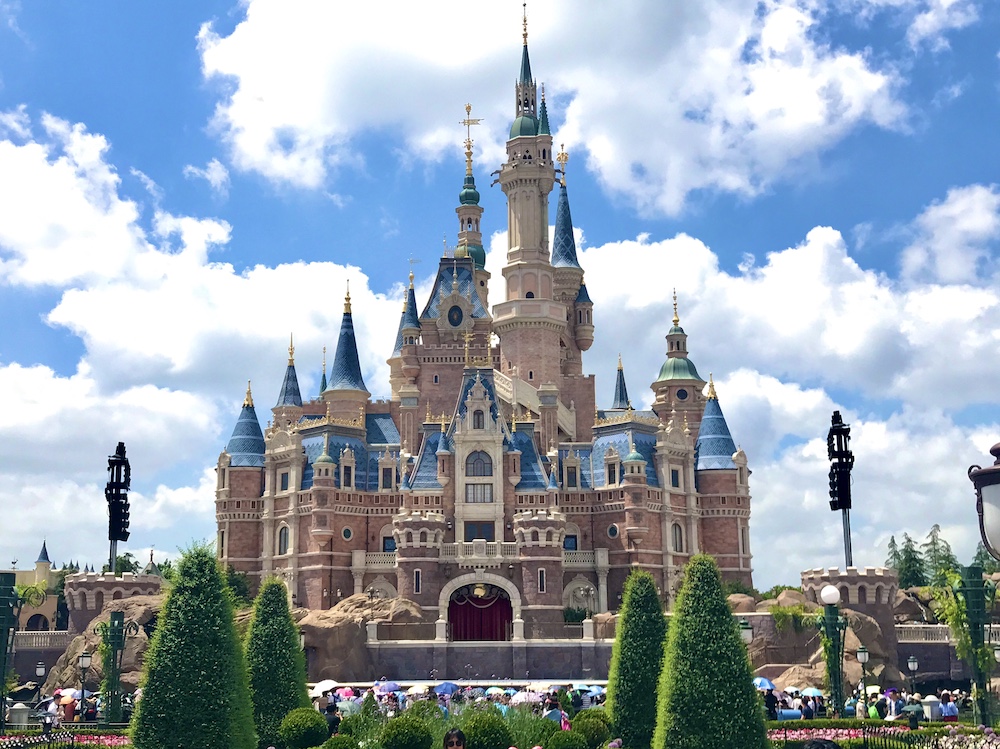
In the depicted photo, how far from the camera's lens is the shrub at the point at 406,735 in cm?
2859

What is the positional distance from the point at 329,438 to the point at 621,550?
802 inches

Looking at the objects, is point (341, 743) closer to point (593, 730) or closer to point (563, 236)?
point (593, 730)

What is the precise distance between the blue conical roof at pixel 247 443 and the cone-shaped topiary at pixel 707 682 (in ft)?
195

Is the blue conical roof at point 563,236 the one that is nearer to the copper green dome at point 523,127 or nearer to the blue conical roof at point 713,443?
the copper green dome at point 523,127

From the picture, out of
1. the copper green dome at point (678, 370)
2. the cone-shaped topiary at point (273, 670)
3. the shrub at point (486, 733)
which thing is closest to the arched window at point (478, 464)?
the copper green dome at point (678, 370)

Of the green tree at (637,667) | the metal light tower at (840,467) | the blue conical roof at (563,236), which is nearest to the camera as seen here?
the green tree at (637,667)

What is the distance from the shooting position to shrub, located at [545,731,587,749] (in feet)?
95.6

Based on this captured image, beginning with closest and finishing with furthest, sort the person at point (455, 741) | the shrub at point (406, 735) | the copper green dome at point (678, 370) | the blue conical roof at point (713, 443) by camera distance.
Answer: the person at point (455, 741) → the shrub at point (406, 735) → the blue conical roof at point (713, 443) → the copper green dome at point (678, 370)

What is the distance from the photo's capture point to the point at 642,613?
1289 inches

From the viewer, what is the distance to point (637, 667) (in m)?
31.6

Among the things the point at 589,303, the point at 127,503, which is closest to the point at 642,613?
the point at 127,503

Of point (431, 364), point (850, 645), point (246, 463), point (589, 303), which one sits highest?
point (589, 303)

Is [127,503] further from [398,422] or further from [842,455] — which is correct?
[842,455]

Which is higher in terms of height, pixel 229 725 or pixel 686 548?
pixel 686 548
